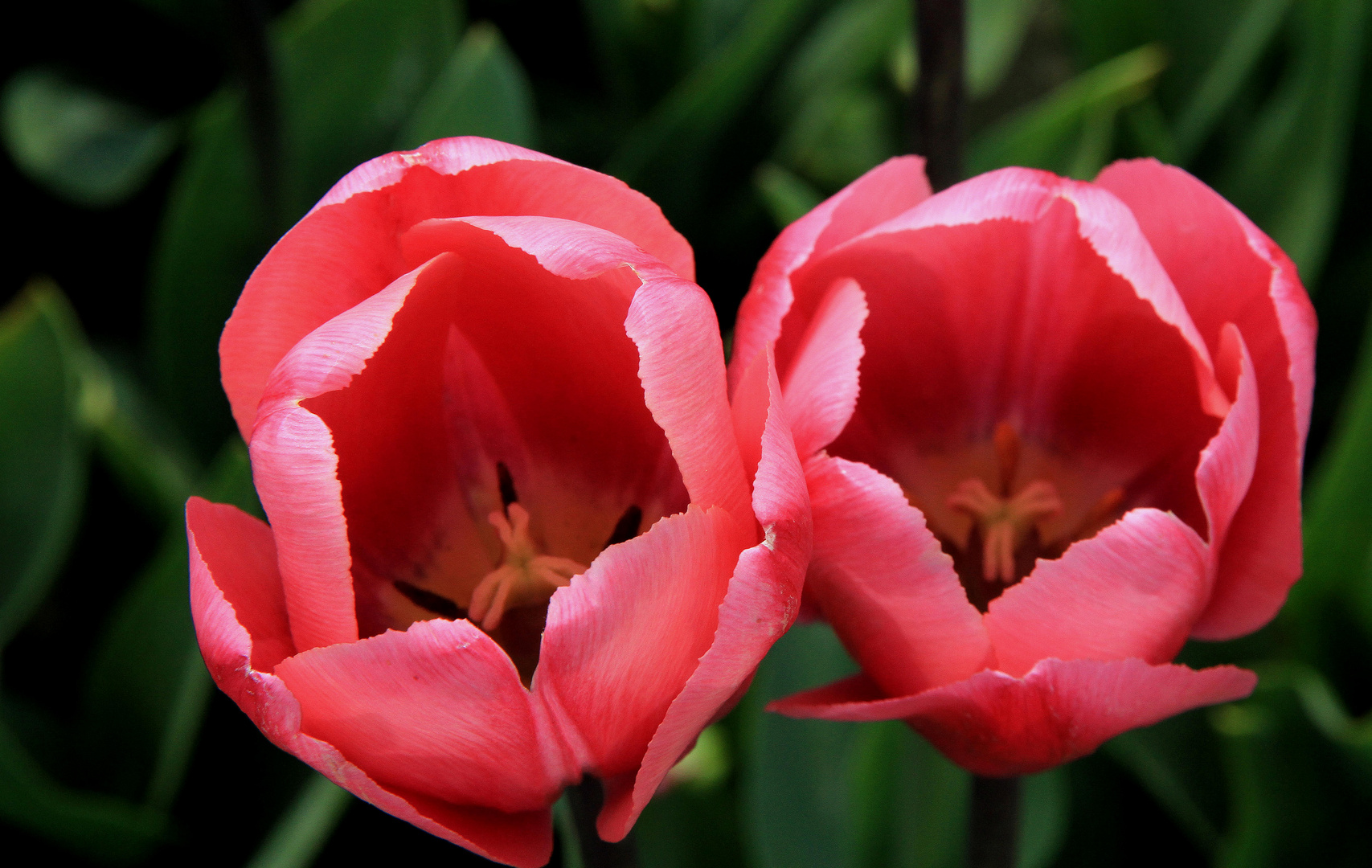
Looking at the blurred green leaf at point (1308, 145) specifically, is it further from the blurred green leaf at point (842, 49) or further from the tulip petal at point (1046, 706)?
the tulip petal at point (1046, 706)

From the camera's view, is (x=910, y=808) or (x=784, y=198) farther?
(x=784, y=198)

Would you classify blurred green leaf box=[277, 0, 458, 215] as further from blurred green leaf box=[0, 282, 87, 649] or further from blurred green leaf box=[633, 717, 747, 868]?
blurred green leaf box=[633, 717, 747, 868]

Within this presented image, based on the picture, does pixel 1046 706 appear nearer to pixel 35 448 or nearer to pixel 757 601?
pixel 757 601

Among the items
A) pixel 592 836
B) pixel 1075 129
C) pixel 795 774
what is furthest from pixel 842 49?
pixel 592 836

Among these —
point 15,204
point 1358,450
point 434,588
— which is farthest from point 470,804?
point 15,204

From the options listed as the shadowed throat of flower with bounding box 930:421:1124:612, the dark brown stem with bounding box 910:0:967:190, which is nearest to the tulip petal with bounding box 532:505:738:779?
the shadowed throat of flower with bounding box 930:421:1124:612
